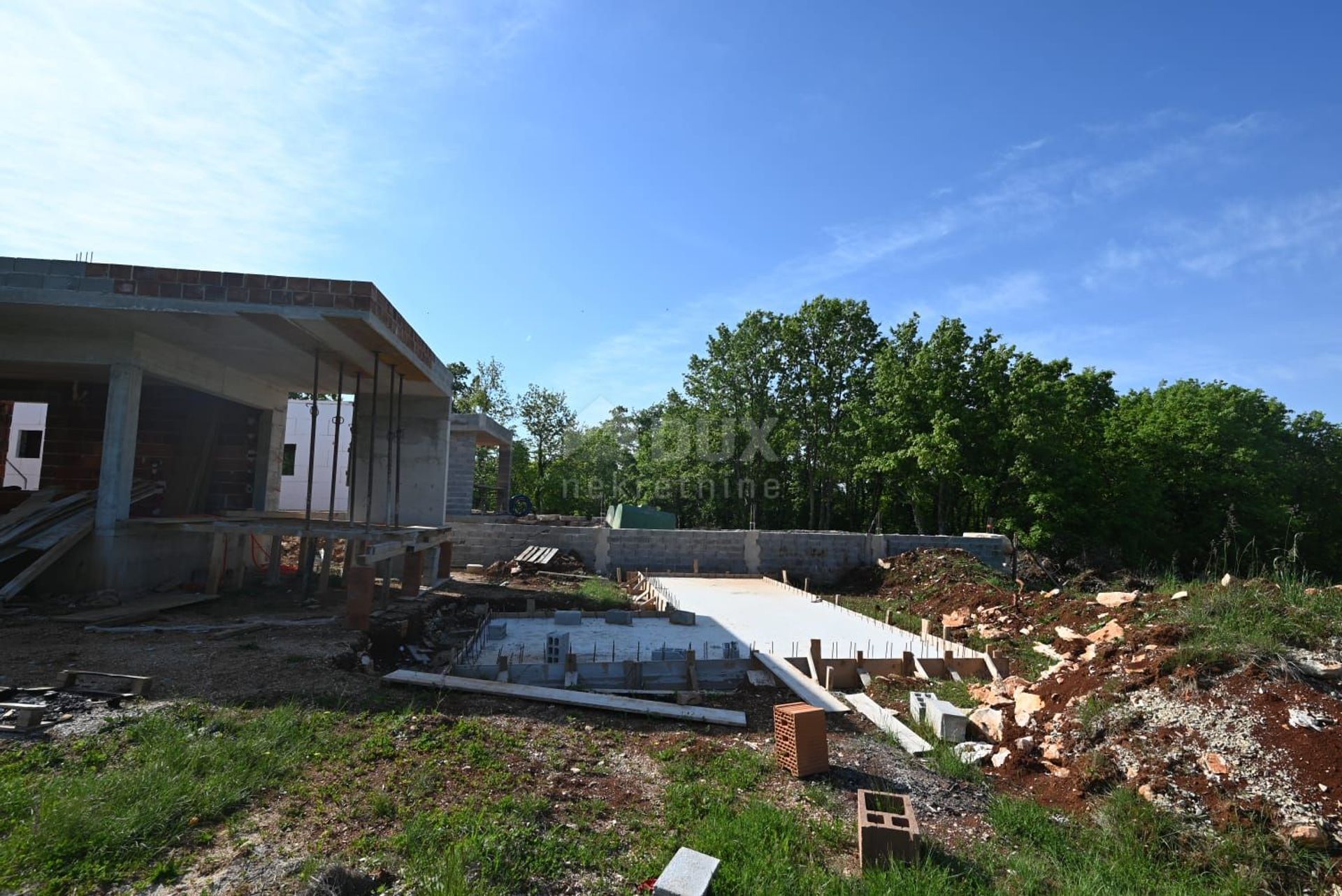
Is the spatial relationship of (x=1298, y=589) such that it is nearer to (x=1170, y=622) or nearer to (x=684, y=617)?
(x=1170, y=622)

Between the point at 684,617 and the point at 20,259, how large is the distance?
10.0 m

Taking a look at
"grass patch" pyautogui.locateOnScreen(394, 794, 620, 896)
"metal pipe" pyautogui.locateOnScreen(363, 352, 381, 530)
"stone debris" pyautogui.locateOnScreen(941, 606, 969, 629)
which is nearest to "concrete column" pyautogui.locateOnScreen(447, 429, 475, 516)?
"metal pipe" pyautogui.locateOnScreen(363, 352, 381, 530)

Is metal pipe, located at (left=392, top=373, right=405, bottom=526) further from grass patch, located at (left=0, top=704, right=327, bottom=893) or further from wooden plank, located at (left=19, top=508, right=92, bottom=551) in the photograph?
grass patch, located at (left=0, top=704, right=327, bottom=893)

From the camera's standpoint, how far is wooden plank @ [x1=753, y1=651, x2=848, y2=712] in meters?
6.57

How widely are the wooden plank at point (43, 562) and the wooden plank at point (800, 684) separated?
9230 mm

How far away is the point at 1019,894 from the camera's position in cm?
348

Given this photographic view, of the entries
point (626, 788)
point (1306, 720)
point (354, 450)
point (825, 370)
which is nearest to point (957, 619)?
point (1306, 720)

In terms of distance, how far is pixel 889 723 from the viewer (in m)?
6.00

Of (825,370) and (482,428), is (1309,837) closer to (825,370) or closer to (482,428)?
(482,428)

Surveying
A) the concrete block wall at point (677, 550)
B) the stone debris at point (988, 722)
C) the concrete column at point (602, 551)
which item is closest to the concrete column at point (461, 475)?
the concrete column at point (602, 551)

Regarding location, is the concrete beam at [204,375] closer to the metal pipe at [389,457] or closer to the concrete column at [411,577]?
the metal pipe at [389,457]

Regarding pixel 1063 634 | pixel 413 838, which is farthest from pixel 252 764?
pixel 1063 634

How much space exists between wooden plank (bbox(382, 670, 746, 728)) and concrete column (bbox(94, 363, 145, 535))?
6057 mm

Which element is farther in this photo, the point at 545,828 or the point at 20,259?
the point at 20,259
